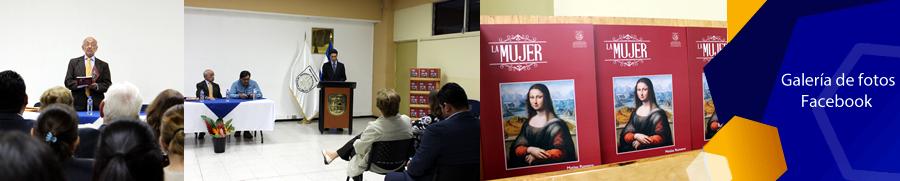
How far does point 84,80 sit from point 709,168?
227cm

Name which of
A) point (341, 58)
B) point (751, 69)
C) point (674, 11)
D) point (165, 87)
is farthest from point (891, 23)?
point (165, 87)

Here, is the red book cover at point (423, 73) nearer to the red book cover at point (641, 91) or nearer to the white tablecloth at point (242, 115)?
the white tablecloth at point (242, 115)

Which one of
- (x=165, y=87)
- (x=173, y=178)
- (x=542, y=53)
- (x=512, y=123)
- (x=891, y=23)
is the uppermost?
(x=891, y=23)

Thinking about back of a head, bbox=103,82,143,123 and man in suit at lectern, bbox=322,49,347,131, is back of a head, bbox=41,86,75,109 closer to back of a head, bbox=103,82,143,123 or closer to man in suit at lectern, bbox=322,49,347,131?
back of a head, bbox=103,82,143,123

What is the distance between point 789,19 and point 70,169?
8.69ft

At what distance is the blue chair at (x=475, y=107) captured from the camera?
141 cm

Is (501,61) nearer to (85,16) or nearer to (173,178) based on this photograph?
(173,178)

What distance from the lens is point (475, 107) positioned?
142 centimetres

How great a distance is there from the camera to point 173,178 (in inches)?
49.3

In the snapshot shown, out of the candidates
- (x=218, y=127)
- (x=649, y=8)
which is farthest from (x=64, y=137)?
(x=649, y=8)

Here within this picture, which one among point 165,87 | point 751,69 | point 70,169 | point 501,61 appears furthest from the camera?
point 751,69

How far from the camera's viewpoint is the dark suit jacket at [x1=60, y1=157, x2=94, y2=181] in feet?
3.84

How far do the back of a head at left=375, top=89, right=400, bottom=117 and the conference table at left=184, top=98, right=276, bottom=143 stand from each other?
1.04 feet

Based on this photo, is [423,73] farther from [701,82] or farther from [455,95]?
[701,82]
